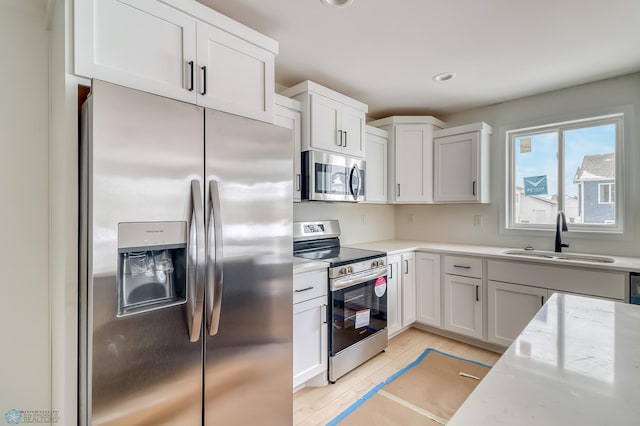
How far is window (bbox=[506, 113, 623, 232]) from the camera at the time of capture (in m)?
2.70

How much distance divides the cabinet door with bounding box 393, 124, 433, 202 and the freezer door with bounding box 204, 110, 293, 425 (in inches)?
78.6

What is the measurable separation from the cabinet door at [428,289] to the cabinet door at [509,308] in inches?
18.7

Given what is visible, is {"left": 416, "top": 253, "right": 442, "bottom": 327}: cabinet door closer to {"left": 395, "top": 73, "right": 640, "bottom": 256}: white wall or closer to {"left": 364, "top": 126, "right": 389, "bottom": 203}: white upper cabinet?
{"left": 395, "top": 73, "right": 640, "bottom": 256}: white wall

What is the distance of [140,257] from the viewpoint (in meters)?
1.23

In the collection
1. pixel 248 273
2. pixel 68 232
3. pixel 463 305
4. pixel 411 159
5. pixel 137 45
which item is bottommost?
pixel 463 305

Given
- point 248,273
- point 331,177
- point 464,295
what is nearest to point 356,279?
point 331,177

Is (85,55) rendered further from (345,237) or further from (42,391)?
(345,237)

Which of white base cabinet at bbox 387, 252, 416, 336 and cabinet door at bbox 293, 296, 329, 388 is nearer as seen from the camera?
cabinet door at bbox 293, 296, 329, 388

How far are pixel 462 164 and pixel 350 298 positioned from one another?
1957 millimetres

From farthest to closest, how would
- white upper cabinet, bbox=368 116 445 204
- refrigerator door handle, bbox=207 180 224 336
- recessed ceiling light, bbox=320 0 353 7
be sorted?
white upper cabinet, bbox=368 116 445 204
recessed ceiling light, bbox=320 0 353 7
refrigerator door handle, bbox=207 180 224 336

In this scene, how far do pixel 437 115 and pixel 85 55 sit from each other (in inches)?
137

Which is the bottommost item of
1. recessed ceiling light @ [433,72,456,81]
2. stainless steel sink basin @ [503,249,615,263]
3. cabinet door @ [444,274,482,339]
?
cabinet door @ [444,274,482,339]

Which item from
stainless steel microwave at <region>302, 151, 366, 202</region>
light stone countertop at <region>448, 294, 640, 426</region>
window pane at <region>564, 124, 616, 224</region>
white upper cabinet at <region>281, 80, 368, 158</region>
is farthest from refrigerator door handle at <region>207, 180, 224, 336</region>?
window pane at <region>564, 124, 616, 224</region>

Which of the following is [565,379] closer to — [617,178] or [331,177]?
[331,177]
